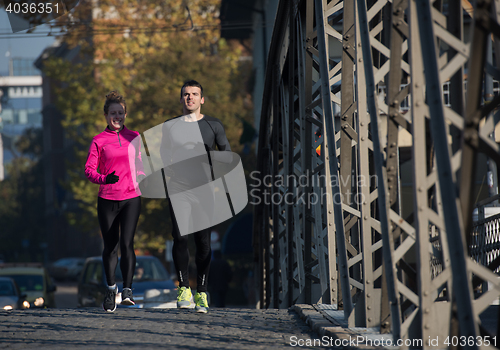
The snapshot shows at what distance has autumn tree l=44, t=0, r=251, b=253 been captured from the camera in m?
26.6

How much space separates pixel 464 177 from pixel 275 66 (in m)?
7.53

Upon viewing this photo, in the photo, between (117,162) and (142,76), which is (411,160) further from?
(142,76)

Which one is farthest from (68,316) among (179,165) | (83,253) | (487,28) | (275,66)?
(83,253)

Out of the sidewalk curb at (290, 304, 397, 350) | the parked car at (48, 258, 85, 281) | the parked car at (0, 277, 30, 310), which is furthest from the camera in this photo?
the parked car at (48, 258, 85, 281)

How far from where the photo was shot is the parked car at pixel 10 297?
531 inches

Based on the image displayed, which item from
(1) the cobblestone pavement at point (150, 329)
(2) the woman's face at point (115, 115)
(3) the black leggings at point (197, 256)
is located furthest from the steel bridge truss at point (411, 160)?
(2) the woman's face at point (115, 115)

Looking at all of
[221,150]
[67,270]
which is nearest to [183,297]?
[221,150]

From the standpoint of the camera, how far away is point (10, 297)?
547 inches

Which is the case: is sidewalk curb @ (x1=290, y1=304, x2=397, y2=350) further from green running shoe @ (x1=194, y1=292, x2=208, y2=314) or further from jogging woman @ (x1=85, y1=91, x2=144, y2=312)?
jogging woman @ (x1=85, y1=91, x2=144, y2=312)

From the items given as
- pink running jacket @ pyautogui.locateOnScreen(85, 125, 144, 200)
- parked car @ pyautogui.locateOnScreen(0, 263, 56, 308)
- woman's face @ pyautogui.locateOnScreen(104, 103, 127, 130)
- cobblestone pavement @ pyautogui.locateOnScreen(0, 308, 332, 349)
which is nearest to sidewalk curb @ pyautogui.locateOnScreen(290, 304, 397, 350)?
cobblestone pavement @ pyautogui.locateOnScreen(0, 308, 332, 349)

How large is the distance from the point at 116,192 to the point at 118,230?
14.6 inches

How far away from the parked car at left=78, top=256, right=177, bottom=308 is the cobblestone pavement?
6.36 m

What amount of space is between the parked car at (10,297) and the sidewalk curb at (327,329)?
29.8 ft

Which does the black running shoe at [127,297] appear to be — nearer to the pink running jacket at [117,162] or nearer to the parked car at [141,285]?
the pink running jacket at [117,162]
